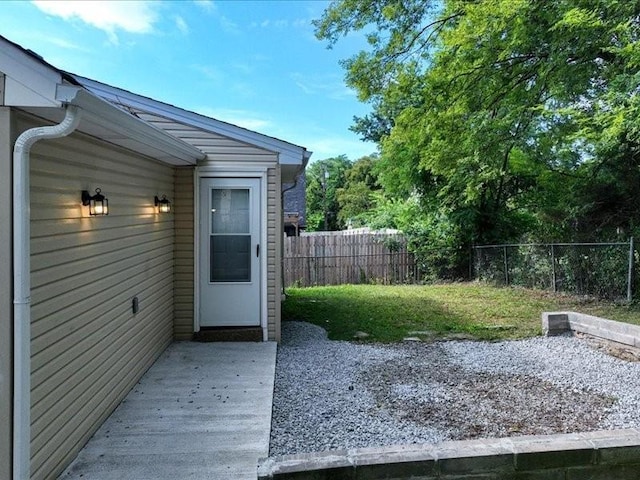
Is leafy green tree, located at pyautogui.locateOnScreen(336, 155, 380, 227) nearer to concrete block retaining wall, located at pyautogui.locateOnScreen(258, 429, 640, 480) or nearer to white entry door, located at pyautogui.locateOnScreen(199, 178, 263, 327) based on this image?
white entry door, located at pyautogui.locateOnScreen(199, 178, 263, 327)

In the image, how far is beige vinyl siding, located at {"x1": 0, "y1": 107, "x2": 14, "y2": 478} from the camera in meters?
2.26

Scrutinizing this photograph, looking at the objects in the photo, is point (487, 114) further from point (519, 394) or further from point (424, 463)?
point (424, 463)

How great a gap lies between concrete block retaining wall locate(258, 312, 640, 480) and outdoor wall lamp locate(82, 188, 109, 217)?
2113mm

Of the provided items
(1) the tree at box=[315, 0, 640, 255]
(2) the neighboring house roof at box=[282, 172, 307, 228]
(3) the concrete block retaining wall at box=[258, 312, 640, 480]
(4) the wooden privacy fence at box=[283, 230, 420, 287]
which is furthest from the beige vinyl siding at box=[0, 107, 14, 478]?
(2) the neighboring house roof at box=[282, 172, 307, 228]

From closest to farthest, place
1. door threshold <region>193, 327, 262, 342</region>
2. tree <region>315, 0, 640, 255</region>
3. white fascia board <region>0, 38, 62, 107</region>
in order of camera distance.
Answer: white fascia board <region>0, 38, 62, 107</region>
door threshold <region>193, 327, 262, 342</region>
tree <region>315, 0, 640, 255</region>

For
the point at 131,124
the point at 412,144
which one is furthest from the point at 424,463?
the point at 412,144

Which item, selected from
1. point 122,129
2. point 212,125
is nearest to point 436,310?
point 212,125

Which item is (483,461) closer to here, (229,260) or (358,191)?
(229,260)

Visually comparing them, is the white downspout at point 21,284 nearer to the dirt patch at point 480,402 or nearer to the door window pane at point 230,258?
the dirt patch at point 480,402

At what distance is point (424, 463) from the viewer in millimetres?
2203

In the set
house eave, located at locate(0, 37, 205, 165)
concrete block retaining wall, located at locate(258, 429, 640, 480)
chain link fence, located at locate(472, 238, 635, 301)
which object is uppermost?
house eave, located at locate(0, 37, 205, 165)

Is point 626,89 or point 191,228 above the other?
point 626,89

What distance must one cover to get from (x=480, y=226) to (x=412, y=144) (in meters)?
3.77

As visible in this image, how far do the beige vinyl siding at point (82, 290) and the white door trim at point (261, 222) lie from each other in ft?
3.11
